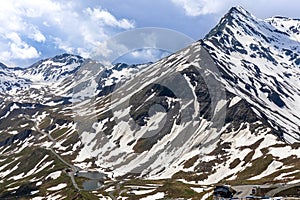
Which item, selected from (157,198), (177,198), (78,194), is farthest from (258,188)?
(78,194)

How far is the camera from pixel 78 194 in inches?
7830

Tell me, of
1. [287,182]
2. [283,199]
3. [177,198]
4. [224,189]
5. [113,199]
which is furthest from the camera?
[113,199]

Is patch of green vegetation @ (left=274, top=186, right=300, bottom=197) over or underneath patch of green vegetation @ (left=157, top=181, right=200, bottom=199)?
underneath

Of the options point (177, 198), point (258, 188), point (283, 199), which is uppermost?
point (177, 198)

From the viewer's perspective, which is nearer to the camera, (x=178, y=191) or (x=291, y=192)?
(x=291, y=192)

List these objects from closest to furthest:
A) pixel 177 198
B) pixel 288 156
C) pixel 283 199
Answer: pixel 283 199 < pixel 177 198 < pixel 288 156

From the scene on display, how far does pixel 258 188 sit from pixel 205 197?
2029cm

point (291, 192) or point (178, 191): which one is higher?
A: point (178, 191)

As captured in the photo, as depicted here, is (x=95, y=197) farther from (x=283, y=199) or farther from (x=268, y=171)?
(x=283, y=199)

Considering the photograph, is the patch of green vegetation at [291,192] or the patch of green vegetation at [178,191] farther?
the patch of green vegetation at [178,191]

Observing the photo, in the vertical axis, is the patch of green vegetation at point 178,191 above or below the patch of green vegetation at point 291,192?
above

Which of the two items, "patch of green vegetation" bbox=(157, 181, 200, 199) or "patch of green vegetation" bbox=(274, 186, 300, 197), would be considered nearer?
"patch of green vegetation" bbox=(274, 186, 300, 197)

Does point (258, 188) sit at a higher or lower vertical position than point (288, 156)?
lower

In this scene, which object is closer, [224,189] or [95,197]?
[224,189]
